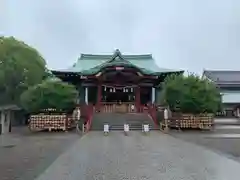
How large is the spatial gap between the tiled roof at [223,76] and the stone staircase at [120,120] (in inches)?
794

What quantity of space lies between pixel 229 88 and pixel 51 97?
96.3 feet

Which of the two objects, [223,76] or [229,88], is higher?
[223,76]

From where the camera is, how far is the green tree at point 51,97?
2647cm

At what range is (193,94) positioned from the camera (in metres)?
26.3

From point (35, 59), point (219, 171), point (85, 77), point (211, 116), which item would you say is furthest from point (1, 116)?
point (219, 171)

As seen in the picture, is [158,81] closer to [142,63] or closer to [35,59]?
[142,63]

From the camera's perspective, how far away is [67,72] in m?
36.4

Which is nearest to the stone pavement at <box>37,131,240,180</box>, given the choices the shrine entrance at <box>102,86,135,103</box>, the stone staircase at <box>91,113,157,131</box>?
the stone staircase at <box>91,113,157,131</box>

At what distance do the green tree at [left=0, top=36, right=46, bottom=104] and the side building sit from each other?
21600mm

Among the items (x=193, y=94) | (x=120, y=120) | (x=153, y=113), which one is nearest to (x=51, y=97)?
(x=120, y=120)

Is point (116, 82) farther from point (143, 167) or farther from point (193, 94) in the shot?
point (143, 167)

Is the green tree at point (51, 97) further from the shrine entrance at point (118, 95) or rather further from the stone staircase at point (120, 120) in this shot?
the shrine entrance at point (118, 95)

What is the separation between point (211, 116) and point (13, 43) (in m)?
23.6

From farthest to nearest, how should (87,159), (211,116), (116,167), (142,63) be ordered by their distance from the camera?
1. (142,63)
2. (211,116)
3. (87,159)
4. (116,167)
